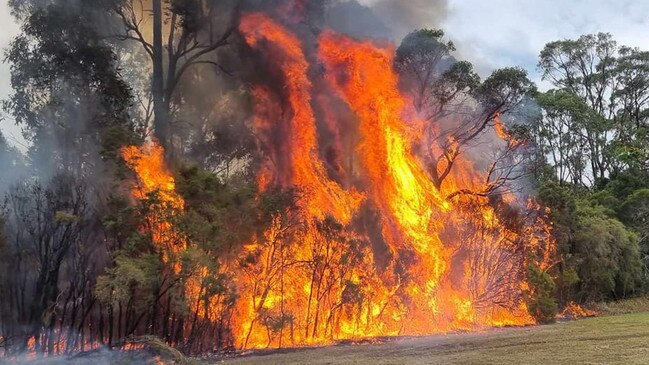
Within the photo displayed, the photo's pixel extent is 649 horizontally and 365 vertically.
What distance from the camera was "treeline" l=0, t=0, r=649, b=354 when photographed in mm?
13594

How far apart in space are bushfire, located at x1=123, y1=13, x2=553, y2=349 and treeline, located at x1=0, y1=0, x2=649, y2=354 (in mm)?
526

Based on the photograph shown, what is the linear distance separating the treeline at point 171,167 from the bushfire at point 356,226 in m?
0.53

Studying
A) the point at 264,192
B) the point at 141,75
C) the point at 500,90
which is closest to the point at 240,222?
the point at 264,192

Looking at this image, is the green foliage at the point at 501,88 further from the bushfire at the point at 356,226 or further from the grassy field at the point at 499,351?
the grassy field at the point at 499,351

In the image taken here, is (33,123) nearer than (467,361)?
No

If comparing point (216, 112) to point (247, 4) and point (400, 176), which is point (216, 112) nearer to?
point (247, 4)

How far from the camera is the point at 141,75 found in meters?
22.8

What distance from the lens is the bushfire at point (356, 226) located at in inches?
655

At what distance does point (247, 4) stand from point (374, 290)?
11.5 m

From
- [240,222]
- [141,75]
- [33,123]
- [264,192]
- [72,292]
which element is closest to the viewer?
[72,292]

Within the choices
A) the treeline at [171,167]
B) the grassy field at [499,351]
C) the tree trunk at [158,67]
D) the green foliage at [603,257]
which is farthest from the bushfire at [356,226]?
the tree trunk at [158,67]

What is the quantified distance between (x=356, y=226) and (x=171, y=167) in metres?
6.25

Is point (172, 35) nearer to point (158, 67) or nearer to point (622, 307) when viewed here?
point (158, 67)

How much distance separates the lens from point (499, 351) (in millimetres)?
11273
